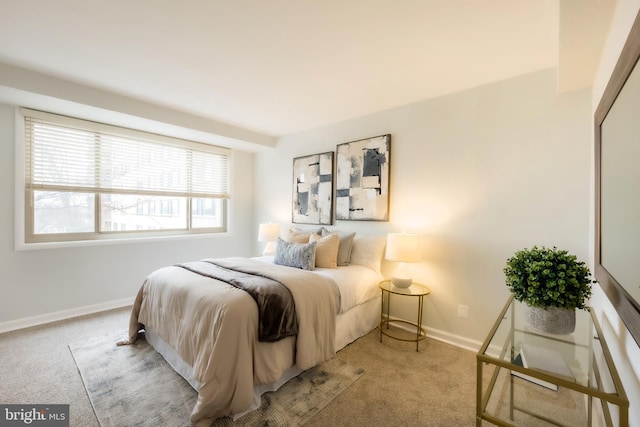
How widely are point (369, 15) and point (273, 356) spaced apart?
2.33 metres

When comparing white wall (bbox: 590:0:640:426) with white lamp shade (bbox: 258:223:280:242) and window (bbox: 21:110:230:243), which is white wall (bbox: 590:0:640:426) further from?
window (bbox: 21:110:230:243)

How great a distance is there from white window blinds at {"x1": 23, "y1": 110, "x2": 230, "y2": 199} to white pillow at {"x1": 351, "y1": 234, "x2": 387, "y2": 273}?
9.02 feet

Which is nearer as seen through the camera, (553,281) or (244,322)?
(553,281)

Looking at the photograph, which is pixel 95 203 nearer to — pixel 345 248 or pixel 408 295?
pixel 345 248

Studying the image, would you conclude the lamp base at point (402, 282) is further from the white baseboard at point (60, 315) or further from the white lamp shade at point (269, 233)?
the white baseboard at point (60, 315)

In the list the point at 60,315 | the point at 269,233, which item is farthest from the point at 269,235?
the point at 60,315

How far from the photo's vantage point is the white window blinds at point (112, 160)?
2951mm

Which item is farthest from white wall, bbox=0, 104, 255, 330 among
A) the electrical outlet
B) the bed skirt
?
the electrical outlet

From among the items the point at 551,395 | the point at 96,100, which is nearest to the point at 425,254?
the point at 551,395

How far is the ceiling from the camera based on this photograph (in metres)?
1.63

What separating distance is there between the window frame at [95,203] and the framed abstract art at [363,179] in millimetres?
2270

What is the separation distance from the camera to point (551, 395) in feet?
4.19

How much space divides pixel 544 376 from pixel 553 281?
450 mm

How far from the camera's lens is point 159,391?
1.83 metres
